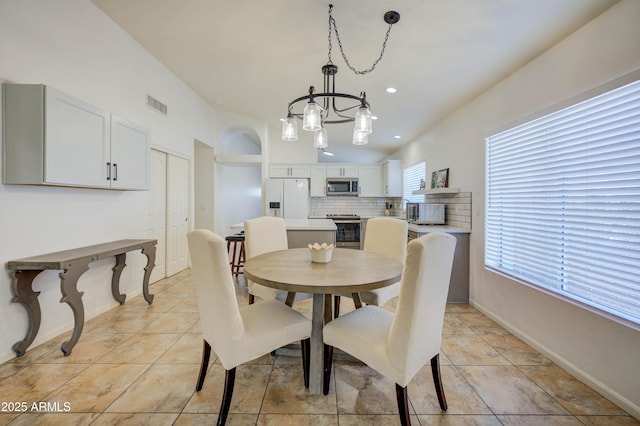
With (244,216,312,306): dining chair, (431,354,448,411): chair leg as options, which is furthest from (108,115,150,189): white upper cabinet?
(431,354,448,411): chair leg

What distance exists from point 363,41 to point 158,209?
3.37 meters

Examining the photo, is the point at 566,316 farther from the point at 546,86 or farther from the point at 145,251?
the point at 145,251

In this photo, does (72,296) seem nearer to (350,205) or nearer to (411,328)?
(411,328)

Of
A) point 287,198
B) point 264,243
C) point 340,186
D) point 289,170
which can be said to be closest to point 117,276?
point 264,243

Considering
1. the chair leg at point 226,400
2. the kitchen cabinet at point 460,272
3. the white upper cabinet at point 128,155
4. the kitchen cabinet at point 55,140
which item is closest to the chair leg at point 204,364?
the chair leg at point 226,400

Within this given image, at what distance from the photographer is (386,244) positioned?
8.29 feet

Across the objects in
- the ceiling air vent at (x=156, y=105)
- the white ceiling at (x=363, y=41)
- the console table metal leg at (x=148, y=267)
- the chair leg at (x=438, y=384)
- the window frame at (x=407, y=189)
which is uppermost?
the white ceiling at (x=363, y=41)

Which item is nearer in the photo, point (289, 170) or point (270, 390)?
point (270, 390)

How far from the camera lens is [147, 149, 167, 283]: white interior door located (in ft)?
12.1

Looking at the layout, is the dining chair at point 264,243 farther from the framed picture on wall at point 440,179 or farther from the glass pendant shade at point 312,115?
the framed picture on wall at point 440,179

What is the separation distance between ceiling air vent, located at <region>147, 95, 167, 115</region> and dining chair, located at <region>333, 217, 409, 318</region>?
10.1 feet

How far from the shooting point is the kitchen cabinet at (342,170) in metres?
6.14

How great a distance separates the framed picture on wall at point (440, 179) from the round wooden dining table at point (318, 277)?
230cm

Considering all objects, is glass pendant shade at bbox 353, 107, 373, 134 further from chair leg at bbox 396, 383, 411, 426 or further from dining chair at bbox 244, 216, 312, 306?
chair leg at bbox 396, 383, 411, 426
